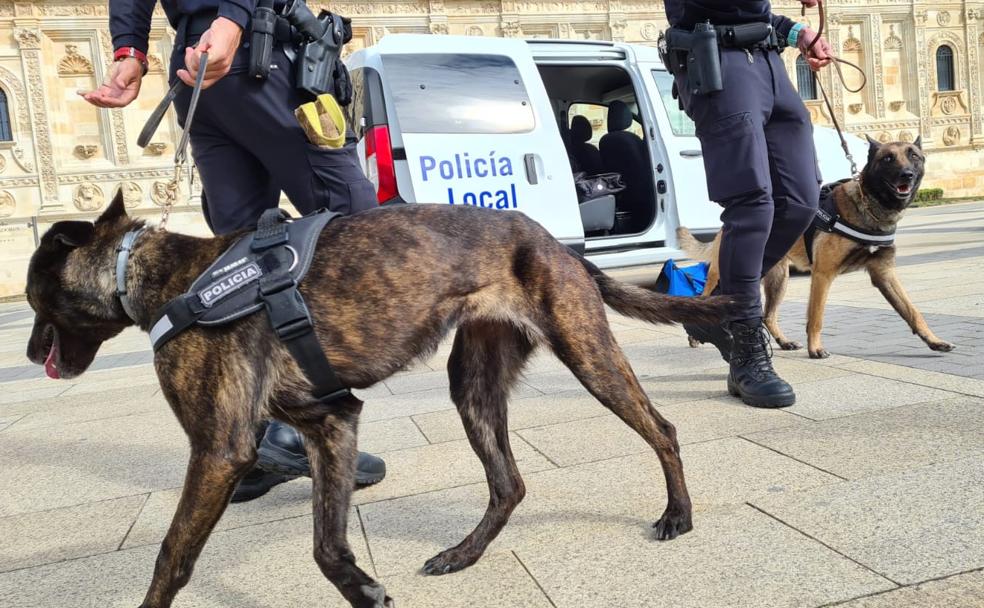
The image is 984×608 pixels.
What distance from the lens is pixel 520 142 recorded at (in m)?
6.14

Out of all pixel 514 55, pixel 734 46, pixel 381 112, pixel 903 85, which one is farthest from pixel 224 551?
pixel 903 85

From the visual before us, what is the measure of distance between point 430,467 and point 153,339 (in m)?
1.40

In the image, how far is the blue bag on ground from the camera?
5.95 metres

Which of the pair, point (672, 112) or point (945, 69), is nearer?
point (672, 112)

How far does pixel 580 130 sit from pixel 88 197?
68.3 ft

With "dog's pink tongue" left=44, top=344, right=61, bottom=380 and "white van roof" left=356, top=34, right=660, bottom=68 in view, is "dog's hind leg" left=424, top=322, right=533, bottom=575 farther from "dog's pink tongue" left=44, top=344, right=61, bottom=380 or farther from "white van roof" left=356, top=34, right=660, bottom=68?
"white van roof" left=356, top=34, right=660, bottom=68

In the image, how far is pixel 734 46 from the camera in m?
3.44

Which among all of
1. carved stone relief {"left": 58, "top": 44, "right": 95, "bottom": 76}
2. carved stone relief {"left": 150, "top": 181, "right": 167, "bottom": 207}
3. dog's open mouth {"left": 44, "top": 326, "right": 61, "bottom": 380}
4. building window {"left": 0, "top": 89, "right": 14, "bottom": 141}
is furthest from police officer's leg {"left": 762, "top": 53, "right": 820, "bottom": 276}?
building window {"left": 0, "top": 89, "right": 14, "bottom": 141}

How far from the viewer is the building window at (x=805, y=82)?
29845 mm

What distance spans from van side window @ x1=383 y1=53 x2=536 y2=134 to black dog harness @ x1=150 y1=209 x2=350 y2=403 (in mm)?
4089

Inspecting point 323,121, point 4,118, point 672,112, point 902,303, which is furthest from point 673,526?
point 4,118

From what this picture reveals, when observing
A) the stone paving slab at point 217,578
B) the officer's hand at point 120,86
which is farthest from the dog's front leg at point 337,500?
the officer's hand at point 120,86

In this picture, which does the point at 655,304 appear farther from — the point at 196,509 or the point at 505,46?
the point at 505,46

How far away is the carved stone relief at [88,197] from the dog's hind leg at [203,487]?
24.7 meters
